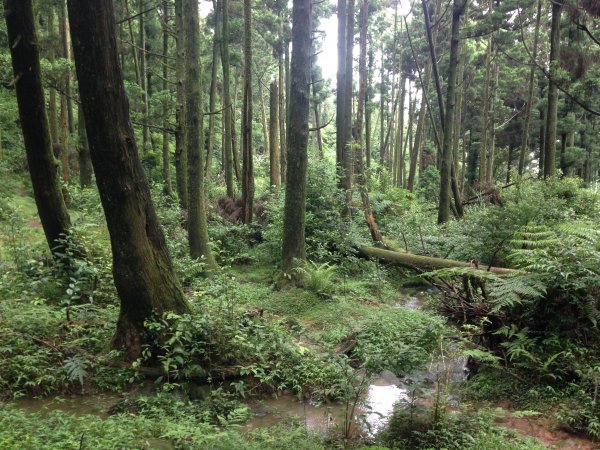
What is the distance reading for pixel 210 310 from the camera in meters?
5.77

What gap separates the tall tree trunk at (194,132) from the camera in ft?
30.1

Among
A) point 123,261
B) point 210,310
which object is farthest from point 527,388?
point 123,261

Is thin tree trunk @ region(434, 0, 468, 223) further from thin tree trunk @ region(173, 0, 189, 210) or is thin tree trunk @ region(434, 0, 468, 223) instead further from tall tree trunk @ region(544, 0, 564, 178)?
thin tree trunk @ region(173, 0, 189, 210)

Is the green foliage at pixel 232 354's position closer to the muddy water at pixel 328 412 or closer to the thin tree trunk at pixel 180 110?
the muddy water at pixel 328 412

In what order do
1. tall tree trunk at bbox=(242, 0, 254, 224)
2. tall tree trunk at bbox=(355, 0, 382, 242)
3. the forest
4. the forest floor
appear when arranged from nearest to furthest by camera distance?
the forest floor → the forest → tall tree trunk at bbox=(355, 0, 382, 242) → tall tree trunk at bbox=(242, 0, 254, 224)

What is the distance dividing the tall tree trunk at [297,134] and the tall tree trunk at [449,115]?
20.5 feet

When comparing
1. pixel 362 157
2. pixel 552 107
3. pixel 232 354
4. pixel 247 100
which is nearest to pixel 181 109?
pixel 247 100

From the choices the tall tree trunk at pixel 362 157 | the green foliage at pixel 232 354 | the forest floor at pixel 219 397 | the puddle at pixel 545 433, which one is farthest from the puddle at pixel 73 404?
the tall tree trunk at pixel 362 157

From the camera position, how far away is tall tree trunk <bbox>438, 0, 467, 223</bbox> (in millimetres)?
13156

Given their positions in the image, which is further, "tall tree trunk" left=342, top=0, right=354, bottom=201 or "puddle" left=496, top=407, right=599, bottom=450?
"tall tree trunk" left=342, top=0, right=354, bottom=201

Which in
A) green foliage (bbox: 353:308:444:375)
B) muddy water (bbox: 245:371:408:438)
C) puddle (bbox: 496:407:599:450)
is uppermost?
green foliage (bbox: 353:308:444:375)

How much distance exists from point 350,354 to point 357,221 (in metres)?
7.94

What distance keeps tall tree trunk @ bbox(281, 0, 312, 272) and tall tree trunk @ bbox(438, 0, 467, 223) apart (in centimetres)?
625

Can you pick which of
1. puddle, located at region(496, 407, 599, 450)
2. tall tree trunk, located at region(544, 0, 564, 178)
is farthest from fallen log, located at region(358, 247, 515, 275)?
tall tree trunk, located at region(544, 0, 564, 178)
